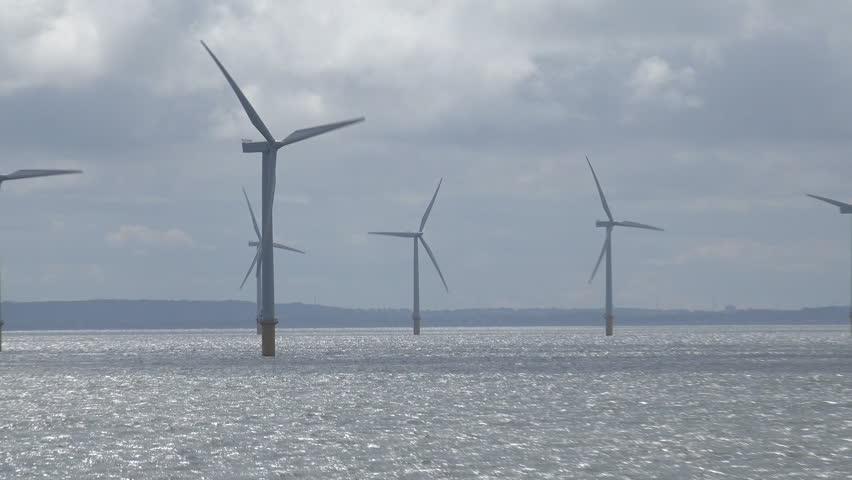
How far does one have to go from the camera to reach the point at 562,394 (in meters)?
65.8

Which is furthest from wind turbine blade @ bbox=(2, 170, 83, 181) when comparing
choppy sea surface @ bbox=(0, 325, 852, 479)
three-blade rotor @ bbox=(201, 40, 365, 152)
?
choppy sea surface @ bbox=(0, 325, 852, 479)

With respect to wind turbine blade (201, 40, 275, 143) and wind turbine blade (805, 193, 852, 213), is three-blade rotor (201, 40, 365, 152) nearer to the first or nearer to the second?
wind turbine blade (201, 40, 275, 143)

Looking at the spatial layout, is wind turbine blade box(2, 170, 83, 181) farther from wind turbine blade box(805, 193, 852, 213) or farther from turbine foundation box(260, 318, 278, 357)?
wind turbine blade box(805, 193, 852, 213)

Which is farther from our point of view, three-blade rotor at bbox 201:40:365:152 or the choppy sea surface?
three-blade rotor at bbox 201:40:365:152

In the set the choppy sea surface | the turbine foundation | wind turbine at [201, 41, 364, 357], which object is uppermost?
wind turbine at [201, 41, 364, 357]

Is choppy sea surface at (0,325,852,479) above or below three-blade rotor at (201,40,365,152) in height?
below

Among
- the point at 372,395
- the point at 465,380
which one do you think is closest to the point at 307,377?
the point at 465,380

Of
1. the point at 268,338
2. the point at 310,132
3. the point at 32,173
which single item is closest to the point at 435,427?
the point at 310,132

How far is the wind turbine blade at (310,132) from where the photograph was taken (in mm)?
101738

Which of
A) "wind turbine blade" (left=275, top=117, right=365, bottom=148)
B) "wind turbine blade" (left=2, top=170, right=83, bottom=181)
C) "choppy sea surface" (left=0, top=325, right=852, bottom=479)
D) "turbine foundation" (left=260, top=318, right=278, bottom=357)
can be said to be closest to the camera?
"choppy sea surface" (left=0, top=325, right=852, bottom=479)

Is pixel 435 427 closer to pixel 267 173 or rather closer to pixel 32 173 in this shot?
pixel 267 173

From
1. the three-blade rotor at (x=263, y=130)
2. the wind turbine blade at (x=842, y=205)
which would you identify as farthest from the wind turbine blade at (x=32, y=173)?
the wind turbine blade at (x=842, y=205)

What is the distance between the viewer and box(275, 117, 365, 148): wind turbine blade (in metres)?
102

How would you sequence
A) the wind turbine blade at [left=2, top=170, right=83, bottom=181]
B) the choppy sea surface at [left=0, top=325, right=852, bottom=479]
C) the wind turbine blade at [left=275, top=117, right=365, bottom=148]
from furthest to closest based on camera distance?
the wind turbine blade at [left=2, top=170, right=83, bottom=181]
the wind turbine blade at [left=275, top=117, right=365, bottom=148]
the choppy sea surface at [left=0, top=325, right=852, bottom=479]
